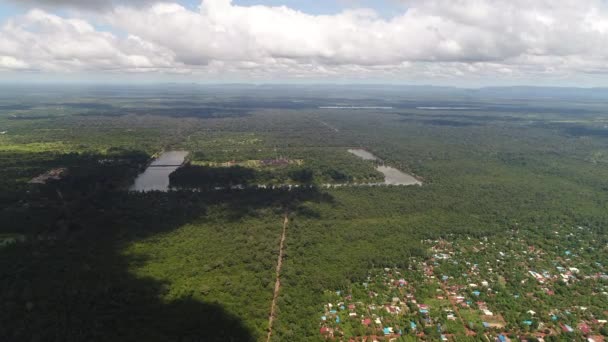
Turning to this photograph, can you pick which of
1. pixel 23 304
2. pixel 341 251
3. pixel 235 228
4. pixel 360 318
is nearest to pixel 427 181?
pixel 341 251

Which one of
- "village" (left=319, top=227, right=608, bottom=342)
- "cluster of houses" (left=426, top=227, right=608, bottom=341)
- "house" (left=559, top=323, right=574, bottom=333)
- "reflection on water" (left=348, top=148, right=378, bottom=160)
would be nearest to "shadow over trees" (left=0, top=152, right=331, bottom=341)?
"village" (left=319, top=227, right=608, bottom=342)

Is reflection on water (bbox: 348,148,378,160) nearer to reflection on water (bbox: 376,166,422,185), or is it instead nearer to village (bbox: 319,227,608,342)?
reflection on water (bbox: 376,166,422,185)

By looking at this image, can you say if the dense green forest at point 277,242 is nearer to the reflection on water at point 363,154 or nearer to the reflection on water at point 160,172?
the reflection on water at point 160,172

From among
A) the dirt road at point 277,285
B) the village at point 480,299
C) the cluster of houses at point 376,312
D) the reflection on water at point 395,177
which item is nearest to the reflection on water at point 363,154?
the reflection on water at point 395,177

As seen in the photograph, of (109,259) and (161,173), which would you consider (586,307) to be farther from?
(161,173)

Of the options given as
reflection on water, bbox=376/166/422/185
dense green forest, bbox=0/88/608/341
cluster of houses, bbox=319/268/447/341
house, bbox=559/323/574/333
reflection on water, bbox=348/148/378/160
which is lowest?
house, bbox=559/323/574/333
